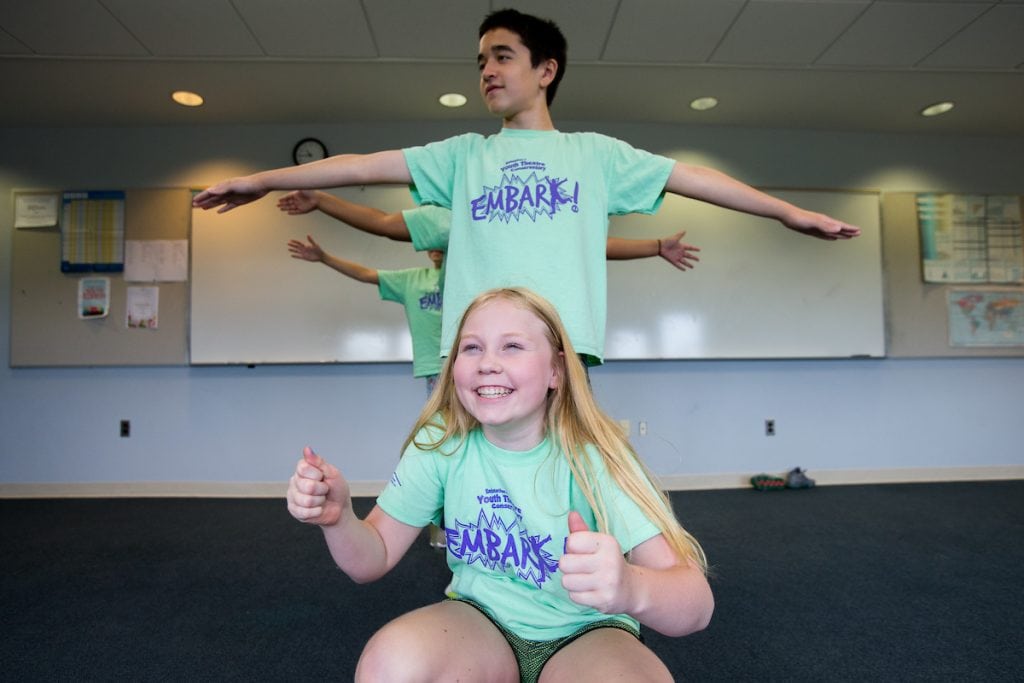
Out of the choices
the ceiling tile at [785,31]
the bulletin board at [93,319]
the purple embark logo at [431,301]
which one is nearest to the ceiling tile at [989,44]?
the ceiling tile at [785,31]

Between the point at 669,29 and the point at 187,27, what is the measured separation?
234cm

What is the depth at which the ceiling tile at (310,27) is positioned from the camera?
8.56 feet

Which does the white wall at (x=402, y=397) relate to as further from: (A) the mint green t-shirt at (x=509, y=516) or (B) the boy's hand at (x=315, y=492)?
(B) the boy's hand at (x=315, y=492)

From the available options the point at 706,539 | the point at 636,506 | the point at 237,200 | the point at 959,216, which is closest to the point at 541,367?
the point at 636,506

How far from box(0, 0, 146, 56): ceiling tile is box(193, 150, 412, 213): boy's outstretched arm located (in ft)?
6.96

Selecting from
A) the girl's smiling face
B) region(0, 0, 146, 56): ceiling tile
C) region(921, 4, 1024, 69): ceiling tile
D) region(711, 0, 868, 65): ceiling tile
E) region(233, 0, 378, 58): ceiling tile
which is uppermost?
region(0, 0, 146, 56): ceiling tile

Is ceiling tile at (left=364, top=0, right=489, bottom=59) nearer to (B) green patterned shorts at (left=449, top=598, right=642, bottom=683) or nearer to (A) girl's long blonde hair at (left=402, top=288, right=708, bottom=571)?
(A) girl's long blonde hair at (left=402, top=288, right=708, bottom=571)

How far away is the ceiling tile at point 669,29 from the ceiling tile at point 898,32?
26.2 inches

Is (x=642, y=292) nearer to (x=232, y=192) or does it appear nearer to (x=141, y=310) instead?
(x=232, y=192)

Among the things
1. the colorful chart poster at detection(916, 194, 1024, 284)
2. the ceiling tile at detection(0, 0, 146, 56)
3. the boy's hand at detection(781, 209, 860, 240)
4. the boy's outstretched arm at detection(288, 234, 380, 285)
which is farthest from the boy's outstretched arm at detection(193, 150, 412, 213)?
the colorful chart poster at detection(916, 194, 1024, 284)

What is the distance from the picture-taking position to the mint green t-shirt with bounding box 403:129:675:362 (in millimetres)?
1230

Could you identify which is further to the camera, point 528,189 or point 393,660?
point 528,189

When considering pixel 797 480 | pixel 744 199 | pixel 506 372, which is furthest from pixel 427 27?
pixel 797 480

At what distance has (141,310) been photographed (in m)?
3.69
